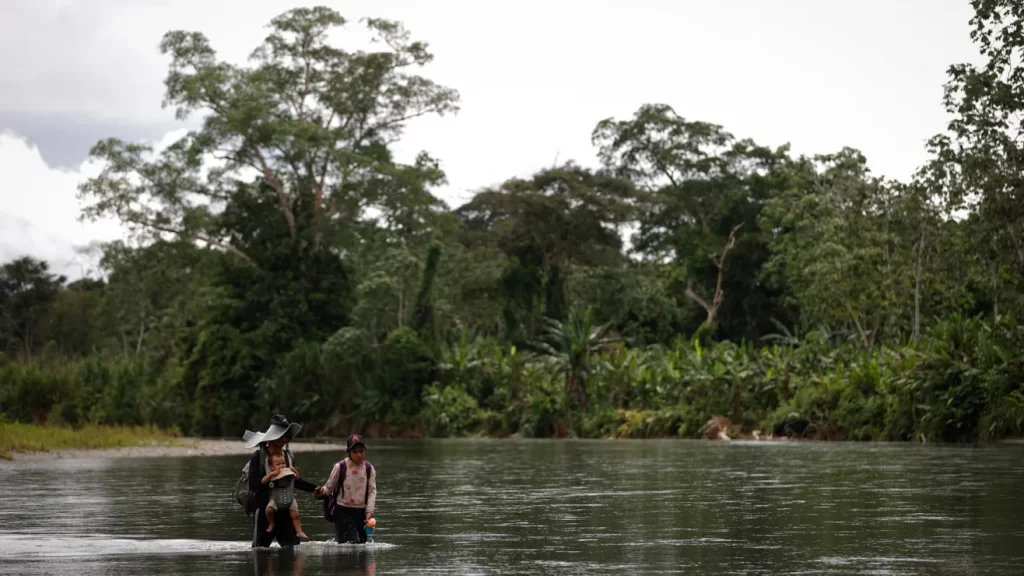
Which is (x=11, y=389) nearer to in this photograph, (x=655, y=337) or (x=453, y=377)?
(x=453, y=377)

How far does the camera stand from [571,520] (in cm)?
1565

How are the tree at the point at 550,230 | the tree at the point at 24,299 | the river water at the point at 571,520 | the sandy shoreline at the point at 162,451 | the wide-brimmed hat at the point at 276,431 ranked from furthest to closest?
the tree at the point at 24,299 → the tree at the point at 550,230 → the sandy shoreline at the point at 162,451 → the wide-brimmed hat at the point at 276,431 → the river water at the point at 571,520

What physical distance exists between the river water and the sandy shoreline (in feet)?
10.5

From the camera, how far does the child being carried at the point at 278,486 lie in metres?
12.2

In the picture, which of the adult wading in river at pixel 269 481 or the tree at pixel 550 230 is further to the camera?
the tree at pixel 550 230

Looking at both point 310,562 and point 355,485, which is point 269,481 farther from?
point 310,562

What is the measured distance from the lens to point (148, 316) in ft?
274

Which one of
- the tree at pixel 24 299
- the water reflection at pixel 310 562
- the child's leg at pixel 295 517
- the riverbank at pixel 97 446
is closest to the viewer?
the water reflection at pixel 310 562

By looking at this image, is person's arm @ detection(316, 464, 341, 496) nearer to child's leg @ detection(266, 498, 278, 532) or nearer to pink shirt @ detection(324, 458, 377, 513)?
pink shirt @ detection(324, 458, 377, 513)

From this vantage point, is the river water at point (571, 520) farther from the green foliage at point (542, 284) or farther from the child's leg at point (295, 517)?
the green foliage at point (542, 284)

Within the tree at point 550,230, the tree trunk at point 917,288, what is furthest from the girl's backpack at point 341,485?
the tree at point 550,230

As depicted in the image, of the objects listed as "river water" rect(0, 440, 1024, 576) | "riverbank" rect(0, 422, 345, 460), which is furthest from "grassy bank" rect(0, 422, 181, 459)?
"river water" rect(0, 440, 1024, 576)

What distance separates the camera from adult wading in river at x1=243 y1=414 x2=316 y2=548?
40.1 feet

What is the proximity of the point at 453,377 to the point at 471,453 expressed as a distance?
19.8 metres
